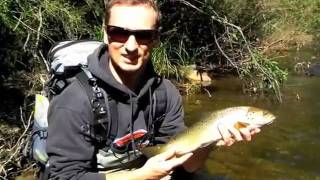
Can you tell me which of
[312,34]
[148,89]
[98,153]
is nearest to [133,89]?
[148,89]

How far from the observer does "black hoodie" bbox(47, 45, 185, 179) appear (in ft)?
9.91

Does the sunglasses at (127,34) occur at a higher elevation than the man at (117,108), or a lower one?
higher

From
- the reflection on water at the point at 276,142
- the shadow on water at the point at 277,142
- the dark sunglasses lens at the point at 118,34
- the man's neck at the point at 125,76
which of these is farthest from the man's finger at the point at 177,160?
the shadow on water at the point at 277,142

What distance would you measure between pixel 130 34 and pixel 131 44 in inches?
2.4

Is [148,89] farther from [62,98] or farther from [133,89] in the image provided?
[62,98]

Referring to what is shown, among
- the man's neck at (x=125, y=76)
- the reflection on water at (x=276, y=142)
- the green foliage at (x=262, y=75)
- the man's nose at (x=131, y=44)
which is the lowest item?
the reflection on water at (x=276, y=142)

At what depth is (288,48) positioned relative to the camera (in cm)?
1463

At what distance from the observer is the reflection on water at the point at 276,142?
6.41 meters

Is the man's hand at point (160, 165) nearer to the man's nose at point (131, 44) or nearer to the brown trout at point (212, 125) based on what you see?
the brown trout at point (212, 125)

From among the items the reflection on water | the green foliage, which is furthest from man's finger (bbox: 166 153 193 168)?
the green foliage

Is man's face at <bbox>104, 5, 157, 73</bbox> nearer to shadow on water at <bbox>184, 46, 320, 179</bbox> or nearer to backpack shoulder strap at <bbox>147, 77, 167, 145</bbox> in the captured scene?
backpack shoulder strap at <bbox>147, 77, 167, 145</bbox>

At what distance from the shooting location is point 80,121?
304 cm

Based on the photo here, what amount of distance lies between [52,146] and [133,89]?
1.97ft

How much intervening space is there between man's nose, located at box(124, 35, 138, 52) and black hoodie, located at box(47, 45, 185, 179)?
0.20m
